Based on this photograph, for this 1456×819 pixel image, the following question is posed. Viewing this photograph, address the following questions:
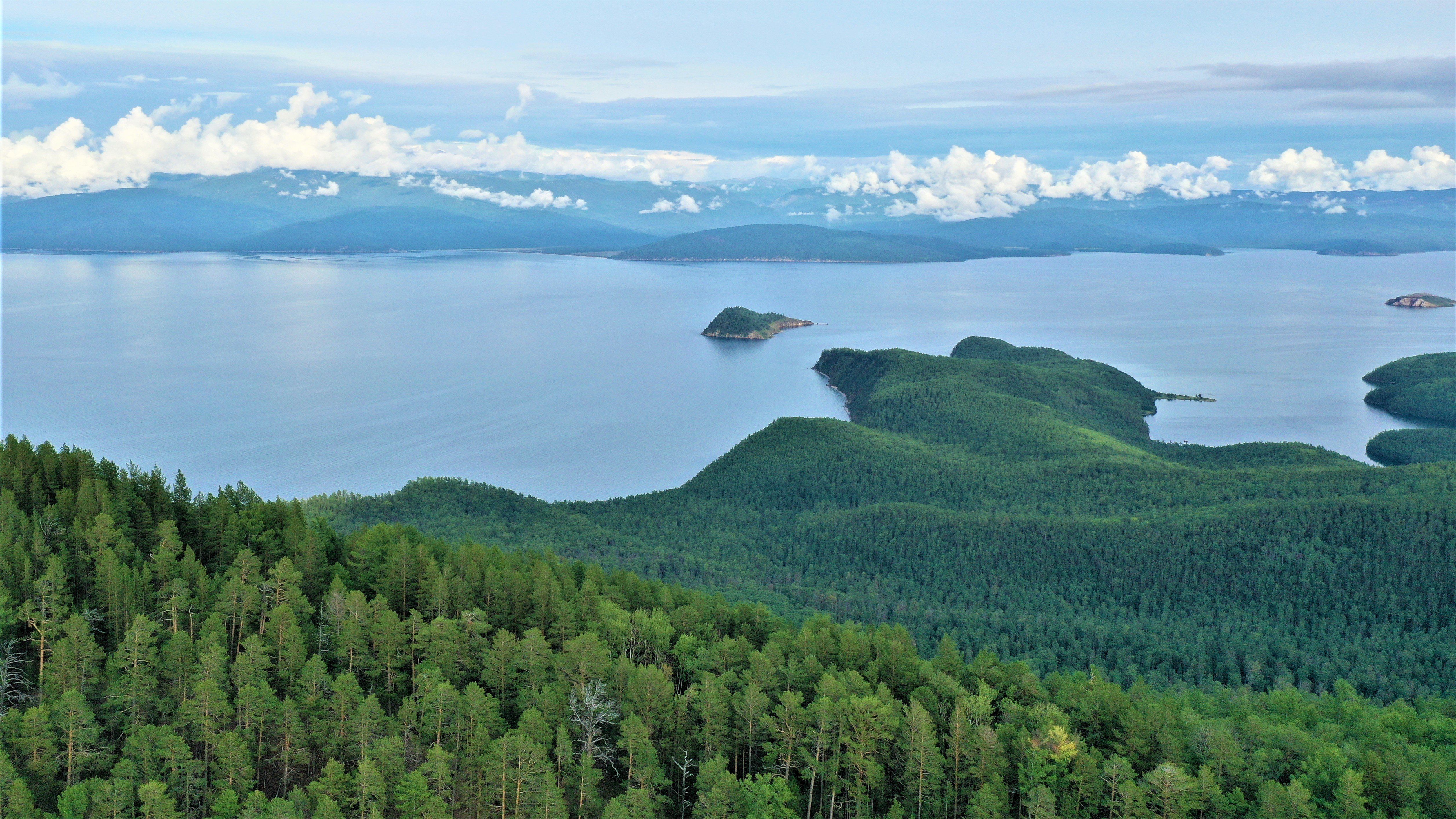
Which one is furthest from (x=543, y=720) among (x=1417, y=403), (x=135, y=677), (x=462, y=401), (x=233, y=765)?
(x=1417, y=403)

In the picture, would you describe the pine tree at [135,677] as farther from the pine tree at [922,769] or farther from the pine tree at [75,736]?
the pine tree at [922,769]

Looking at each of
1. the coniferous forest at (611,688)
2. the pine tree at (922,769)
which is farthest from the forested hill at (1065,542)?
the pine tree at (922,769)

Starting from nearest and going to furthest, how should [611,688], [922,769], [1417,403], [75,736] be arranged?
1. [922,769]
2. [75,736]
3. [611,688]
4. [1417,403]

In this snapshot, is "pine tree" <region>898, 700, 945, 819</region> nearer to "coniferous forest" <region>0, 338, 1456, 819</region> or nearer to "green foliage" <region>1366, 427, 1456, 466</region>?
"coniferous forest" <region>0, 338, 1456, 819</region>

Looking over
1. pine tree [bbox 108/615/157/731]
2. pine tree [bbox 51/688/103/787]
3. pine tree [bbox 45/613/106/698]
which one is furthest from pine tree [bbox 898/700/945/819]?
pine tree [bbox 45/613/106/698]

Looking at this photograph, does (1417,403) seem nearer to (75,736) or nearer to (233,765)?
(233,765)

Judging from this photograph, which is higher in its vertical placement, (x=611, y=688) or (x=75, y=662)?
(x=75, y=662)
